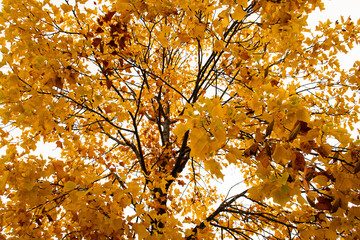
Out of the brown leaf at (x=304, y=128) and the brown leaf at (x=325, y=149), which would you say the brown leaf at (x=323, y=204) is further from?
the brown leaf at (x=304, y=128)

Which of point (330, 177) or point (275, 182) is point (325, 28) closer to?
point (330, 177)

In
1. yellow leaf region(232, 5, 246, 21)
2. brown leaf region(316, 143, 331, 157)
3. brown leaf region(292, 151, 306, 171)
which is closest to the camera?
brown leaf region(292, 151, 306, 171)

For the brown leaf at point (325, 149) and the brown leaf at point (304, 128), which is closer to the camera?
the brown leaf at point (304, 128)

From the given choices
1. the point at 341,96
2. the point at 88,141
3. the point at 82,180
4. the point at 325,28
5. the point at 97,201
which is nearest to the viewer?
the point at 97,201

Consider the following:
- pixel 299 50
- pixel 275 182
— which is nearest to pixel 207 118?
pixel 275 182

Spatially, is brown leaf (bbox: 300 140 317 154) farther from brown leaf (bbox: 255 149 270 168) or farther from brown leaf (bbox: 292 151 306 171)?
brown leaf (bbox: 255 149 270 168)

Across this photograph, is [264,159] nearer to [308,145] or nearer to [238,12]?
[308,145]

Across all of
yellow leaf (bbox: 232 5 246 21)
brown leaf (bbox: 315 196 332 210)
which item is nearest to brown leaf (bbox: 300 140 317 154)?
brown leaf (bbox: 315 196 332 210)

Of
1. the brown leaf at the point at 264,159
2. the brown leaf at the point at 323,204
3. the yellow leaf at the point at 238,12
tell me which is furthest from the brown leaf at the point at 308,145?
the yellow leaf at the point at 238,12

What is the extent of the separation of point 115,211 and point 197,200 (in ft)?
13.6

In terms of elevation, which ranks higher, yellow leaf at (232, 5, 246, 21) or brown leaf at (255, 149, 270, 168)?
yellow leaf at (232, 5, 246, 21)

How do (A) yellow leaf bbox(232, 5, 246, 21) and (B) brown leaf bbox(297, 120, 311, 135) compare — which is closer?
(B) brown leaf bbox(297, 120, 311, 135)

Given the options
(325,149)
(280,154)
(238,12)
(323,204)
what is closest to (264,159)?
(280,154)

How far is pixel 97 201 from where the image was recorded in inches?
55.9
